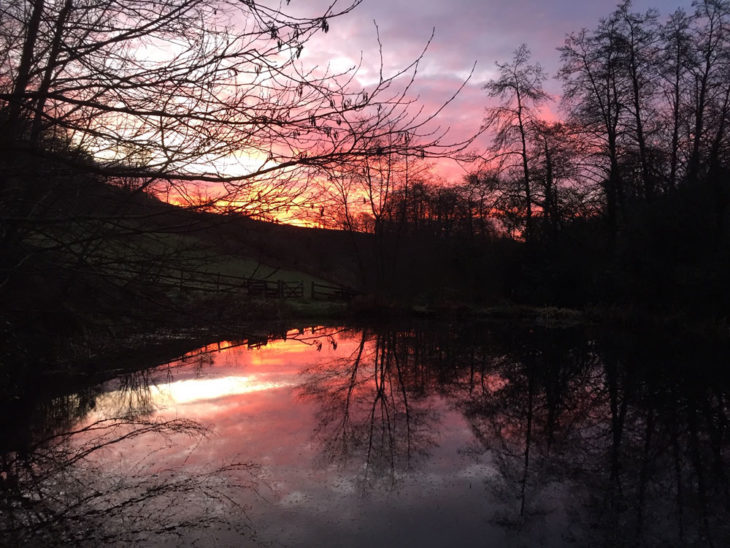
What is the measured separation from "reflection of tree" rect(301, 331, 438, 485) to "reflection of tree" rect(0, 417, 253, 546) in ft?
4.40

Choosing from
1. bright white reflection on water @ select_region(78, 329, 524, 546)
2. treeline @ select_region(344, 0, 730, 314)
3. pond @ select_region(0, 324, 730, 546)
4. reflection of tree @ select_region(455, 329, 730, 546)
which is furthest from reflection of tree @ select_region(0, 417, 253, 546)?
treeline @ select_region(344, 0, 730, 314)

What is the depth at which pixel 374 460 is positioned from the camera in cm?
588

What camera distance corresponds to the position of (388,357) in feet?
43.8

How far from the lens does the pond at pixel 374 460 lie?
4211mm

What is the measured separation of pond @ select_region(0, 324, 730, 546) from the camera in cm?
421

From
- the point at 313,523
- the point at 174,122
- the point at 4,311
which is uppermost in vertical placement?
the point at 174,122

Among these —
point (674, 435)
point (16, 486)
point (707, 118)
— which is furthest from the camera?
point (707, 118)

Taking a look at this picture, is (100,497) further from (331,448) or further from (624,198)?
(624,198)

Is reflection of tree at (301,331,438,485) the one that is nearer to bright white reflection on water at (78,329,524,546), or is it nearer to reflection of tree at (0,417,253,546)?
bright white reflection on water at (78,329,524,546)

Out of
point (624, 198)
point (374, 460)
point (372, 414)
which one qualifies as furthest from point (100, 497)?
point (624, 198)

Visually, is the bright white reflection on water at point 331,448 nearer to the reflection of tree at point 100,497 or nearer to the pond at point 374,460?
the pond at point 374,460

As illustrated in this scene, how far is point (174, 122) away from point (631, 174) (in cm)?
2546

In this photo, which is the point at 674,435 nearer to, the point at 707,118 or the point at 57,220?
the point at 57,220

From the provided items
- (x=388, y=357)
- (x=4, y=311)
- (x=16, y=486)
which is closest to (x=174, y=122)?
(x=4, y=311)
